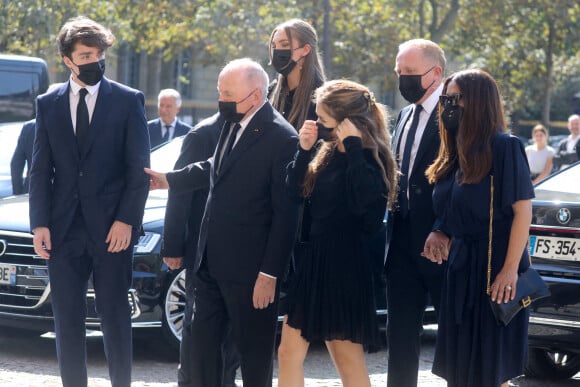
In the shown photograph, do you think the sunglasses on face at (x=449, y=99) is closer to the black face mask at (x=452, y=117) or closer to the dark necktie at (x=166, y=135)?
the black face mask at (x=452, y=117)

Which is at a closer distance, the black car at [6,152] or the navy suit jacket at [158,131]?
the black car at [6,152]

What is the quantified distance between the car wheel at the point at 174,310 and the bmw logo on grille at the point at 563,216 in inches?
96.0

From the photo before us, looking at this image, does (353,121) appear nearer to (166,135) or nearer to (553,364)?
(553,364)

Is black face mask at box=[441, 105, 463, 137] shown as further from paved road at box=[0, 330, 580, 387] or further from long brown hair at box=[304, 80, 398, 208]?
paved road at box=[0, 330, 580, 387]

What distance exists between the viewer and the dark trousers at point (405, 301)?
5699mm

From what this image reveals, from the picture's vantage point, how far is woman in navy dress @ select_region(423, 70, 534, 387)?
5.02 m

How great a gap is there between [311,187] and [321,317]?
0.61 meters

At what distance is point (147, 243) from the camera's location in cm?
748

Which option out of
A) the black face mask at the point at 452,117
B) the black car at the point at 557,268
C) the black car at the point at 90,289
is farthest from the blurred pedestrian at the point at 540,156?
the black face mask at the point at 452,117

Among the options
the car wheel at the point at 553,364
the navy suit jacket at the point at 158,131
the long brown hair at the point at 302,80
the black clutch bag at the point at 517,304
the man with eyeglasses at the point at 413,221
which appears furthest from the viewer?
the navy suit jacket at the point at 158,131

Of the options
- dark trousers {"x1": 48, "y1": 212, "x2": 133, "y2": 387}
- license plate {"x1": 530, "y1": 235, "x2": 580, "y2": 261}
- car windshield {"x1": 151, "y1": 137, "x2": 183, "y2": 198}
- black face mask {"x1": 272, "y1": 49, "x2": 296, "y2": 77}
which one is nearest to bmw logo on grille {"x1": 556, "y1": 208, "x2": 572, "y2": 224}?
license plate {"x1": 530, "y1": 235, "x2": 580, "y2": 261}

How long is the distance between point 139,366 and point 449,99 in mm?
3325

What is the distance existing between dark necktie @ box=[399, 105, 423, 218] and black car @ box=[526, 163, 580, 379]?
1.37 meters

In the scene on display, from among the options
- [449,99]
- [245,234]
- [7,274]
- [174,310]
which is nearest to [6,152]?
[7,274]
